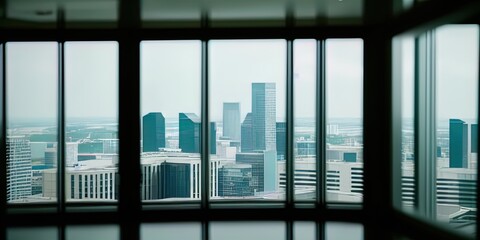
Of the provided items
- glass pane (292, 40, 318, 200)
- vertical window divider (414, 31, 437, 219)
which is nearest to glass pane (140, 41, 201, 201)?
glass pane (292, 40, 318, 200)

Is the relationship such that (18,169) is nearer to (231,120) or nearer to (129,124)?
(129,124)

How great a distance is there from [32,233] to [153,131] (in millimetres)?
2177

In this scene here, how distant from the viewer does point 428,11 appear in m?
5.65

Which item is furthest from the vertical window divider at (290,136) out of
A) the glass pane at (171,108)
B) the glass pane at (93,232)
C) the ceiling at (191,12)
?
the glass pane at (93,232)

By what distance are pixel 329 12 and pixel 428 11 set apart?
1242mm

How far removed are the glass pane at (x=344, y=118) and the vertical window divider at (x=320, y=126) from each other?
0.22 ft

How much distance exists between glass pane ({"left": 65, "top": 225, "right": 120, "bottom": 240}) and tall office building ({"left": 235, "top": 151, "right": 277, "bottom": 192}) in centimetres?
216

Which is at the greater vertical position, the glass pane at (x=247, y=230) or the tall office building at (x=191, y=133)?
the tall office building at (x=191, y=133)

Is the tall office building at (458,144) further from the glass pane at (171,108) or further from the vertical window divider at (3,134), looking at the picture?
the vertical window divider at (3,134)

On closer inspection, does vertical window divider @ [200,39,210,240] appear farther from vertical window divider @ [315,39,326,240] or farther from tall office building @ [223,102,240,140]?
vertical window divider @ [315,39,326,240]

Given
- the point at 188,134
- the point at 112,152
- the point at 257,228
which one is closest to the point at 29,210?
the point at 112,152

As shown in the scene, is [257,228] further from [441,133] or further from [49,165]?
[49,165]

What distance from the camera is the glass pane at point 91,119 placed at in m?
7.51

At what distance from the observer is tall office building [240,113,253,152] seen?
7730 millimetres
